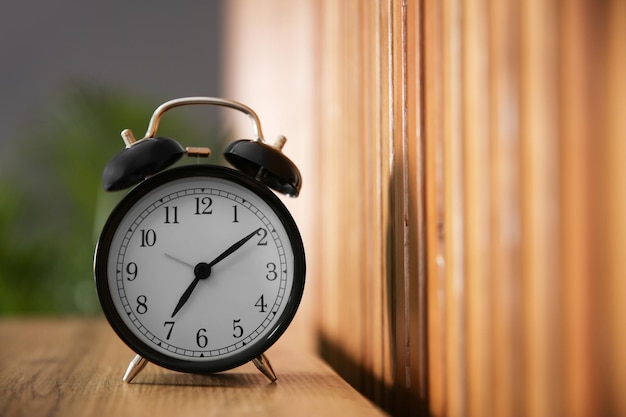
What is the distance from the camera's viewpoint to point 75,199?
354 cm

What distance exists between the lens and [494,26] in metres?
0.59

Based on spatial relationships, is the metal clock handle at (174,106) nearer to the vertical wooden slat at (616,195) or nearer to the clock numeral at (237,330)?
the clock numeral at (237,330)

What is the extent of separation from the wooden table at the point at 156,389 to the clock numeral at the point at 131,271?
0.14 meters

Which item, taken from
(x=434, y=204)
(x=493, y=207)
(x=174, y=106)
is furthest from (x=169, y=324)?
(x=493, y=207)

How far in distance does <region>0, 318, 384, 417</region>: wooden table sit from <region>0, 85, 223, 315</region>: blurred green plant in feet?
→ 6.42

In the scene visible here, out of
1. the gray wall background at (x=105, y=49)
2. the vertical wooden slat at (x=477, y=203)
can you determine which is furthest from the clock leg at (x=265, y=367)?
the gray wall background at (x=105, y=49)

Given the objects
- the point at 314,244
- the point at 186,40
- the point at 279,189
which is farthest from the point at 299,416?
the point at 186,40

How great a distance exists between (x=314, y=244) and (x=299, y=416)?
97 centimetres

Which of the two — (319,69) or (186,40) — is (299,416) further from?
(186,40)

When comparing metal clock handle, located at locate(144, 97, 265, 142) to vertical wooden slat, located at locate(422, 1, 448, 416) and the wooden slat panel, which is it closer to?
the wooden slat panel

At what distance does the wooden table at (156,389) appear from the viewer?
78 centimetres

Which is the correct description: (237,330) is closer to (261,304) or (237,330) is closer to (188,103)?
(261,304)

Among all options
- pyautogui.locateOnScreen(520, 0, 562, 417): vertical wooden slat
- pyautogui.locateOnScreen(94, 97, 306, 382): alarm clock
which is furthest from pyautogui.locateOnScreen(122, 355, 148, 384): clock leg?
pyautogui.locateOnScreen(520, 0, 562, 417): vertical wooden slat

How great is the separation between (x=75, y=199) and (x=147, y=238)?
2749mm
